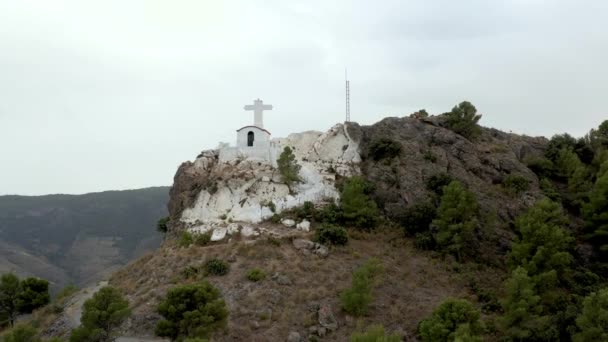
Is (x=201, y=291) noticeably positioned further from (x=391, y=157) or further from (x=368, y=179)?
(x=391, y=157)

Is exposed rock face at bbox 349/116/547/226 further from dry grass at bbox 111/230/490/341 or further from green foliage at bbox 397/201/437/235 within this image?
dry grass at bbox 111/230/490/341

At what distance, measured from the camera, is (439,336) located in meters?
21.0

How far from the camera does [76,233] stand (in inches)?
4195

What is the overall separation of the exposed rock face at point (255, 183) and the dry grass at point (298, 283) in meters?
3.98

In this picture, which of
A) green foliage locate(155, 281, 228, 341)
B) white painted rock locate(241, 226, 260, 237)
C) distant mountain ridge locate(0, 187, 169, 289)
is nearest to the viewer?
green foliage locate(155, 281, 228, 341)

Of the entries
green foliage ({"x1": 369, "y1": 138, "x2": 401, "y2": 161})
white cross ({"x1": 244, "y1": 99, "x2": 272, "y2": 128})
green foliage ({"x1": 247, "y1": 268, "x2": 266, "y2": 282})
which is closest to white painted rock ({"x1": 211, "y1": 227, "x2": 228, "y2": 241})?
green foliage ({"x1": 247, "y1": 268, "x2": 266, "y2": 282})

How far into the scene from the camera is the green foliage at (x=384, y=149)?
126ft

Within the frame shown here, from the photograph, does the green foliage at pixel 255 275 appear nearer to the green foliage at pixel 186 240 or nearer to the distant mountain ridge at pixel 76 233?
the green foliage at pixel 186 240

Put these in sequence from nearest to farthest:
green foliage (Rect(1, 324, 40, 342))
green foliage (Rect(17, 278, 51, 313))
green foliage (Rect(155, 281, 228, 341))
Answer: green foliage (Rect(1, 324, 40, 342)), green foliage (Rect(155, 281, 228, 341)), green foliage (Rect(17, 278, 51, 313))

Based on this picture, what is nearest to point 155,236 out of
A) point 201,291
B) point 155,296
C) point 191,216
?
point 191,216

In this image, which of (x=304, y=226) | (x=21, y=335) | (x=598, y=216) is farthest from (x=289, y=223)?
(x=598, y=216)

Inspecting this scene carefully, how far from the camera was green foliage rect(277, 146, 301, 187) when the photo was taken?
121 feet

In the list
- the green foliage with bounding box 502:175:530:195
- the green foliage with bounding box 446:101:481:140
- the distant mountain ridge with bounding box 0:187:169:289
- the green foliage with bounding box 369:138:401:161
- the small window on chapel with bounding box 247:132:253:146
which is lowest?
the distant mountain ridge with bounding box 0:187:169:289

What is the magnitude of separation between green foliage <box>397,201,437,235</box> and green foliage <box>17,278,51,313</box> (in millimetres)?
25179
